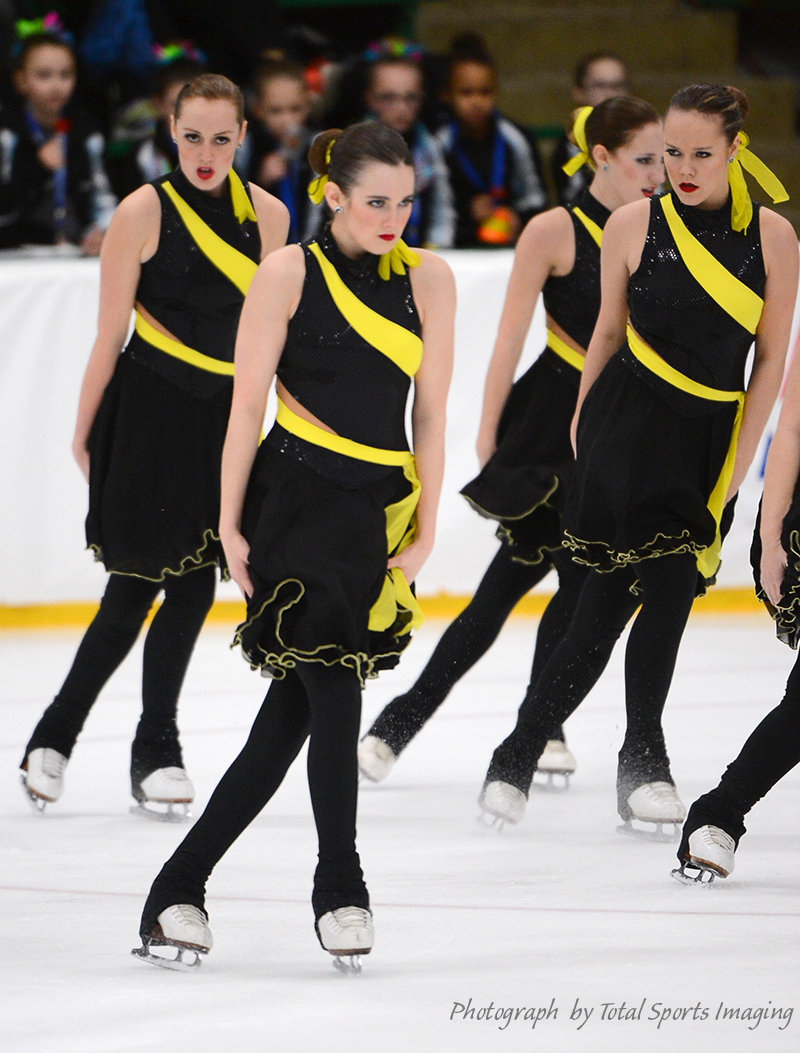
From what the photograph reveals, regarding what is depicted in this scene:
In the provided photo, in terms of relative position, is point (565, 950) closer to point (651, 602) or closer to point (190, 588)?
point (651, 602)

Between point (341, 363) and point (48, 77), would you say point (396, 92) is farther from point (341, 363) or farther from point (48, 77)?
point (341, 363)

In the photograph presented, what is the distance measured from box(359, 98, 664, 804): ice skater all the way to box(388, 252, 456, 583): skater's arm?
94cm

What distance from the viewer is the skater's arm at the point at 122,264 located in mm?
3420

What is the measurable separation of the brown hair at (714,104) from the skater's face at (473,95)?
12.3ft

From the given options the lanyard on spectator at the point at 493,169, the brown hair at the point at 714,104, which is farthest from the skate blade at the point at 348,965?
the lanyard on spectator at the point at 493,169

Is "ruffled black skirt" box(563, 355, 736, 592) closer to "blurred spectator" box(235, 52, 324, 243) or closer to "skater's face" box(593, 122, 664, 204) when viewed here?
"skater's face" box(593, 122, 664, 204)

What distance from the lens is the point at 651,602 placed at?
324cm

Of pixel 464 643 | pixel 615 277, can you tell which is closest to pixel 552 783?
pixel 464 643

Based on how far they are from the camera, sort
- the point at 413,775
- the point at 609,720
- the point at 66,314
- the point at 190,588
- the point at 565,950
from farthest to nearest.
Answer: the point at 66,314 < the point at 609,720 < the point at 413,775 < the point at 190,588 < the point at 565,950

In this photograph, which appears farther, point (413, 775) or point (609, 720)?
point (609, 720)

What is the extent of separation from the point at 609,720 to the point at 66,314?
2.13 meters

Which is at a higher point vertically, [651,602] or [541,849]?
[651,602]

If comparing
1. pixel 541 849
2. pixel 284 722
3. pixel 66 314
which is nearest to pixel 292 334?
pixel 284 722

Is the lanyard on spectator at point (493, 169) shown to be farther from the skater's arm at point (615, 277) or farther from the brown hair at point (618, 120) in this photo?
the skater's arm at point (615, 277)
